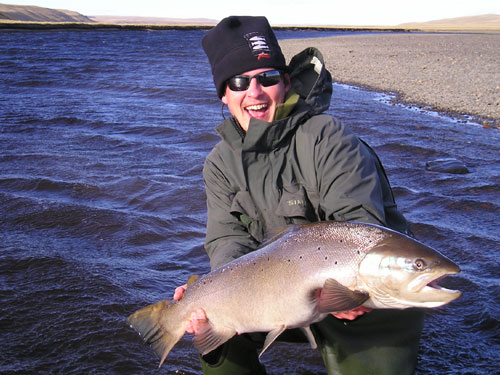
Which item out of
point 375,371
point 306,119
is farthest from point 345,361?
point 306,119

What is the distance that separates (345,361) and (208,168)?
1478 millimetres

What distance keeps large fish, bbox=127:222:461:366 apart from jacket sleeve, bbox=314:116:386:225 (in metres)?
0.24

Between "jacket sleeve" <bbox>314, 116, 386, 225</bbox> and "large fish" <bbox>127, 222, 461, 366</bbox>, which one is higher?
"jacket sleeve" <bbox>314, 116, 386, 225</bbox>

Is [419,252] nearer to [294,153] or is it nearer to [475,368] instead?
[294,153]

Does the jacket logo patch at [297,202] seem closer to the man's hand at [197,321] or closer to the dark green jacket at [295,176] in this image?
the dark green jacket at [295,176]

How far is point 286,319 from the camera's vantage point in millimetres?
2527

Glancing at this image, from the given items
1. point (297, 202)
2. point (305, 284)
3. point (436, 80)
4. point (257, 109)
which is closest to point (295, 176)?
point (297, 202)

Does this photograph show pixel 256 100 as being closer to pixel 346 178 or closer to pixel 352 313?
pixel 346 178

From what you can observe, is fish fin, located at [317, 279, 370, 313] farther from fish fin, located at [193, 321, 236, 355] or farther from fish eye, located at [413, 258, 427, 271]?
fish fin, located at [193, 321, 236, 355]

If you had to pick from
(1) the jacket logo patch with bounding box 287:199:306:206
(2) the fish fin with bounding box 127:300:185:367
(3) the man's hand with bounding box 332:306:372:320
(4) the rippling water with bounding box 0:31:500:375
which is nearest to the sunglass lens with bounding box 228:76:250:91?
(1) the jacket logo patch with bounding box 287:199:306:206

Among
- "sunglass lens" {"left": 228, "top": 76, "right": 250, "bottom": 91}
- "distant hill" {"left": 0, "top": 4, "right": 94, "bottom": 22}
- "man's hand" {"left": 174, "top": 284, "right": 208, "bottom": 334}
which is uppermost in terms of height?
"distant hill" {"left": 0, "top": 4, "right": 94, "bottom": 22}

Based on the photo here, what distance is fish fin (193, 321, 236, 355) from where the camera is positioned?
9.02 ft

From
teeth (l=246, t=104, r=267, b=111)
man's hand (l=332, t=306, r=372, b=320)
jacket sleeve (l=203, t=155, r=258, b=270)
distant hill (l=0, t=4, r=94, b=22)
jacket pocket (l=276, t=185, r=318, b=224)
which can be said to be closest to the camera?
man's hand (l=332, t=306, r=372, b=320)

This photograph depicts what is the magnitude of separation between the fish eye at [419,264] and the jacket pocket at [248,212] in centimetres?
114
